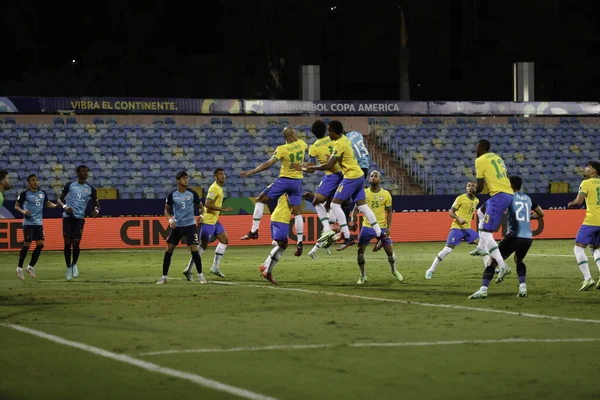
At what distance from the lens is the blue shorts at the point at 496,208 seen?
16.2 meters

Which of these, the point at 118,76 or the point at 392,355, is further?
the point at 118,76

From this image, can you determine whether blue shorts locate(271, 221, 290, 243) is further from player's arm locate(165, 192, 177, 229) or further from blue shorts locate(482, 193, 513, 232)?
blue shorts locate(482, 193, 513, 232)

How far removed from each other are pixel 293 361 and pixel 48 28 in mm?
62223

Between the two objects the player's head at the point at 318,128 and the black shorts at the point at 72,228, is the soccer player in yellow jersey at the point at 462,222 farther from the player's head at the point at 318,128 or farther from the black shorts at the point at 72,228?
the black shorts at the point at 72,228

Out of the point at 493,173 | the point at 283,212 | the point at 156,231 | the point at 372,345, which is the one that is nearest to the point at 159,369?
the point at 372,345

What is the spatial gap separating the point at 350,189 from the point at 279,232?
6.01 ft

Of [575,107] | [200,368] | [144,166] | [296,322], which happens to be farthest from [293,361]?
[575,107]

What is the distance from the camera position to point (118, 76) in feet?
227

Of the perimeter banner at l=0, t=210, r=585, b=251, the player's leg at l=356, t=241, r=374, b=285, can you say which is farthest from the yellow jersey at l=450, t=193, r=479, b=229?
the perimeter banner at l=0, t=210, r=585, b=251

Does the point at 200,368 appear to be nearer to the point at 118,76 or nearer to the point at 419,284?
the point at 419,284

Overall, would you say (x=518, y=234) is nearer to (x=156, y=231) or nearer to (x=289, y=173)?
(x=289, y=173)

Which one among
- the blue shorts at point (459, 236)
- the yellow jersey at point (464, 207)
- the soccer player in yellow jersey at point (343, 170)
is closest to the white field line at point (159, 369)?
the soccer player in yellow jersey at point (343, 170)

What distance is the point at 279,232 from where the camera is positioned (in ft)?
64.4

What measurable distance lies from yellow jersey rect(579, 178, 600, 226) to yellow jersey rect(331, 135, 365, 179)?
410 centimetres
